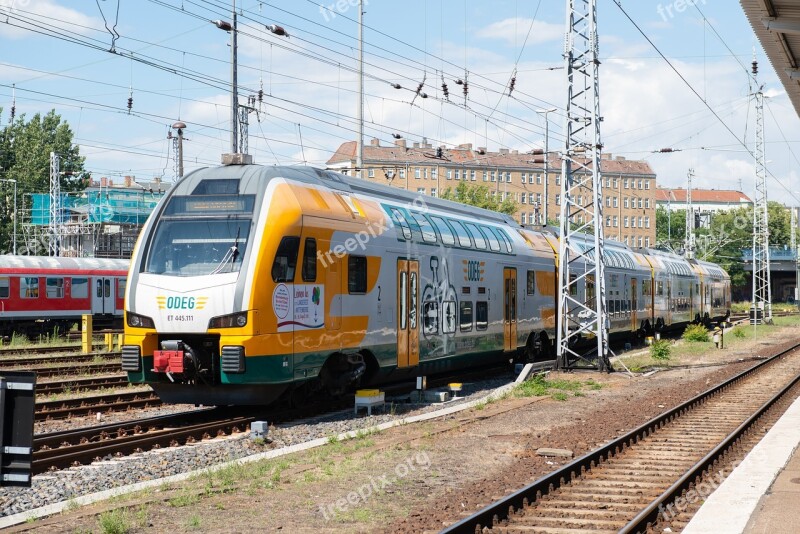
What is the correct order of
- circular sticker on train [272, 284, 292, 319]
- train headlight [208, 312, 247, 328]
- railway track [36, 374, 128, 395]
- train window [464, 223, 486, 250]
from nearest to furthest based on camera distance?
1. train headlight [208, 312, 247, 328]
2. circular sticker on train [272, 284, 292, 319]
3. railway track [36, 374, 128, 395]
4. train window [464, 223, 486, 250]

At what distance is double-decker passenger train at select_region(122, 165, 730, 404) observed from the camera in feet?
44.4

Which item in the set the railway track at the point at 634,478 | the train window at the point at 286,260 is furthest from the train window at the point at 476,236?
the train window at the point at 286,260

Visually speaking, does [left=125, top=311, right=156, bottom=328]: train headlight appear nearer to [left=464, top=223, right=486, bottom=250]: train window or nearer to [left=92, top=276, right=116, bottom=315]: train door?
[left=464, top=223, right=486, bottom=250]: train window

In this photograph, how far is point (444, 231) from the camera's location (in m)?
19.5

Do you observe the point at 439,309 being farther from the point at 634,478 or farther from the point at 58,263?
the point at 58,263

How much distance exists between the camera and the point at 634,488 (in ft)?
33.4

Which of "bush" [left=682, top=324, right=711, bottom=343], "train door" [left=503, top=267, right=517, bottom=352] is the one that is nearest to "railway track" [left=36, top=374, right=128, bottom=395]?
"train door" [left=503, top=267, right=517, bottom=352]

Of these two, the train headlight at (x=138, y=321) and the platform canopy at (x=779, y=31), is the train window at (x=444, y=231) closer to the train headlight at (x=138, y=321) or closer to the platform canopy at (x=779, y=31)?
the train headlight at (x=138, y=321)

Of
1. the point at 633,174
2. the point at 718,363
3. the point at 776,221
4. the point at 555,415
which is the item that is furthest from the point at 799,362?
the point at 633,174

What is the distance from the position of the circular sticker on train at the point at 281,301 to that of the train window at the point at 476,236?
800 centimetres

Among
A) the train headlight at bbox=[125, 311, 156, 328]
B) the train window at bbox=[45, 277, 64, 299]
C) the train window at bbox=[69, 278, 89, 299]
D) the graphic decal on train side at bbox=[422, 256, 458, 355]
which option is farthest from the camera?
the train window at bbox=[69, 278, 89, 299]

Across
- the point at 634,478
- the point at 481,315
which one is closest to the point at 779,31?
the point at 634,478

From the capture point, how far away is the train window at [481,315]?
21.1m

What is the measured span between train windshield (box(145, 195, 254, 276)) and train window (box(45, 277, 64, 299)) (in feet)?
83.2
